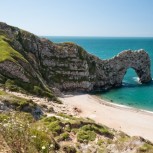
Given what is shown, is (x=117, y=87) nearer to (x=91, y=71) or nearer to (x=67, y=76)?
(x=91, y=71)

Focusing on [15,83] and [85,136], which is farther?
[15,83]

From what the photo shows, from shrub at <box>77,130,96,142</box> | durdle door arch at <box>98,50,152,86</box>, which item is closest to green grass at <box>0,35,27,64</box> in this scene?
durdle door arch at <box>98,50,152,86</box>

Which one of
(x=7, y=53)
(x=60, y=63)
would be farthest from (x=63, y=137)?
(x=60, y=63)

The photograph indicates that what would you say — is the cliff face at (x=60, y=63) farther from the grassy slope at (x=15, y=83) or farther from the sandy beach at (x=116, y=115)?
the sandy beach at (x=116, y=115)

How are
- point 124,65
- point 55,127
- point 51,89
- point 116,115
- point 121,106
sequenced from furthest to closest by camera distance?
1. point 124,65
2. point 51,89
3. point 121,106
4. point 116,115
5. point 55,127

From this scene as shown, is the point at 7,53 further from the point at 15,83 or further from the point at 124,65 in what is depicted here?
the point at 124,65

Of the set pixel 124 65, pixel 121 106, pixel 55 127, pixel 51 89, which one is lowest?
pixel 121 106

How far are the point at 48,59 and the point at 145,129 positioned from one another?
124 ft

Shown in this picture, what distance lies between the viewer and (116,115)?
5756cm

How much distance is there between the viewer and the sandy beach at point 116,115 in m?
49.6

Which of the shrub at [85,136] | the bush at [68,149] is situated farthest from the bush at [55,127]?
the bush at [68,149]

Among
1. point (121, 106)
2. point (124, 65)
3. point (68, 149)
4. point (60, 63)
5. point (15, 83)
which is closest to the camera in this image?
point (68, 149)

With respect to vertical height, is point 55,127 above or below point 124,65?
below

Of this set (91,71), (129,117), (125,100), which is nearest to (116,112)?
(129,117)
